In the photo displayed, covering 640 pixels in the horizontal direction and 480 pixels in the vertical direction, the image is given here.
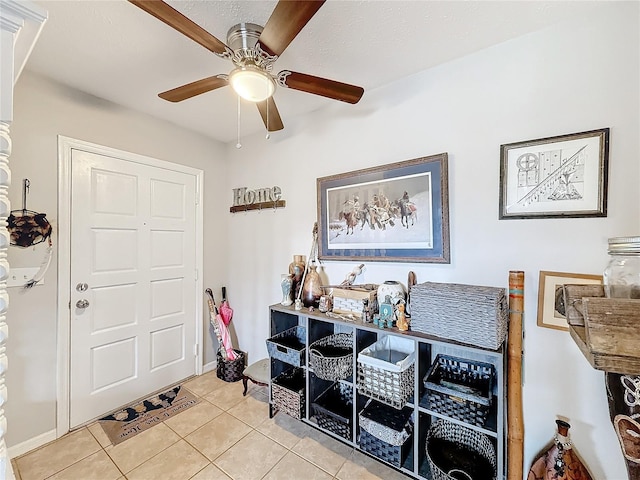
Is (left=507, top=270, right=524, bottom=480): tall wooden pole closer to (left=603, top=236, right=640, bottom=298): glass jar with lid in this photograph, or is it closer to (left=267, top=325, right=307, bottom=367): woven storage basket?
(left=603, top=236, right=640, bottom=298): glass jar with lid

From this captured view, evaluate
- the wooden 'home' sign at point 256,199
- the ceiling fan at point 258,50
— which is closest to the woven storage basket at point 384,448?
the wooden 'home' sign at point 256,199

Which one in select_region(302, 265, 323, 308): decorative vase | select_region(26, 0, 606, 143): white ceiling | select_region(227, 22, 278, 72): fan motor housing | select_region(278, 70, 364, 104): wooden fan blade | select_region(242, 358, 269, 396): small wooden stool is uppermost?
select_region(26, 0, 606, 143): white ceiling

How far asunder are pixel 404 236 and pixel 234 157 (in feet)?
6.76

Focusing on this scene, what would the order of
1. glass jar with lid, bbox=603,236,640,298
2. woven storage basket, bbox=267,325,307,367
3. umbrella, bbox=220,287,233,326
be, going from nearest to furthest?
glass jar with lid, bbox=603,236,640,298 < woven storage basket, bbox=267,325,307,367 < umbrella, bbox=220,287,233,326

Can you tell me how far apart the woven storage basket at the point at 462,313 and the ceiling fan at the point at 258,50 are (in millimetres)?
1169

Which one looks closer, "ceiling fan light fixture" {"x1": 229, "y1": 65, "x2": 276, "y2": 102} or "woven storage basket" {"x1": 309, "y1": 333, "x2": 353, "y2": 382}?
"ceiling fan light fixture" {"x1": 229, "y1": 65, "x2": 276, "y2": 102}

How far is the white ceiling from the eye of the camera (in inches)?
50.8

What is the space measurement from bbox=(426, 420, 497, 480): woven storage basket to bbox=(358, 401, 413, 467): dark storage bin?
14 cm

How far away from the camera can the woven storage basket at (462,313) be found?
4.21 ft

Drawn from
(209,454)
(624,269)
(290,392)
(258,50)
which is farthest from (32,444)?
(624,269)

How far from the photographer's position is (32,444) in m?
1.78

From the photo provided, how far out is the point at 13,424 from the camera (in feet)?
5.65

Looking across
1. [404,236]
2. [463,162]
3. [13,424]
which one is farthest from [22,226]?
[463,162]

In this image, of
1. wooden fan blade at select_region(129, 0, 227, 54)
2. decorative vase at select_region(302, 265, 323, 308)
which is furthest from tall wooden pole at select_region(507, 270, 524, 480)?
wooden fan blade at select_region(129, 0, 227, 54)
